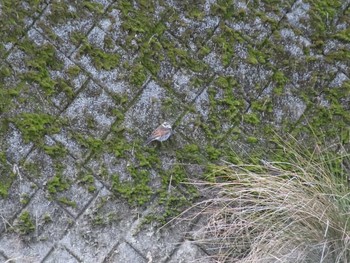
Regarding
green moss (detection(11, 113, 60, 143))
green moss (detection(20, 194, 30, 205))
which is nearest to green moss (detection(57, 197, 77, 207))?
green moss (detection(20, 194, 30, 205))

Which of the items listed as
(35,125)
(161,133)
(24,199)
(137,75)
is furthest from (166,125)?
(24,199)

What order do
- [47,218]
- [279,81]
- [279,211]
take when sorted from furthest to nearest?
[279,81], [47,218], [279,211]

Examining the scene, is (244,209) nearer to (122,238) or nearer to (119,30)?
(122,238)

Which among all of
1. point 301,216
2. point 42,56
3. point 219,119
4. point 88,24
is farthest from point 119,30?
point 301,216

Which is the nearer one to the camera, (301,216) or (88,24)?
(301,216)

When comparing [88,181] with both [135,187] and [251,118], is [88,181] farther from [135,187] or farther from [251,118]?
[251,118]

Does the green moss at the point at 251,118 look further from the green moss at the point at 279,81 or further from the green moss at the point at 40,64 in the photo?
the green moss at the point at 40,64
